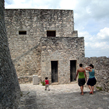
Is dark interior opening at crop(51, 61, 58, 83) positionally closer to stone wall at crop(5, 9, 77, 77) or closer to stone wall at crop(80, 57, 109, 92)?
stone wall at crop(5, 9, 77, 77)

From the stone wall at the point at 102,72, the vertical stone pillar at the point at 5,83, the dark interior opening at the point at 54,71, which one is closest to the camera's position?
the vertical stone pillar at the point at 5,83

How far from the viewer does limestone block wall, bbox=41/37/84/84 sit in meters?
10.3

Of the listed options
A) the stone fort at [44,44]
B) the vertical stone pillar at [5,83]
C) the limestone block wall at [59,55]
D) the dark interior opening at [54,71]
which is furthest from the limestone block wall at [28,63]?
the vertical stone pillar at [5,83]

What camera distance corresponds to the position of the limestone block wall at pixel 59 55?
404 inches

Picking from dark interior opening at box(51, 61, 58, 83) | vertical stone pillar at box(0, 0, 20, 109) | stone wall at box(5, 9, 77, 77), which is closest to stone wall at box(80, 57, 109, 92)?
dark interior opening at box(51, 61, 58, 83)

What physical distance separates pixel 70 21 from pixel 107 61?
24.8ft

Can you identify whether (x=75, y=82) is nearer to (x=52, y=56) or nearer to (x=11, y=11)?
(x=52, y=56)

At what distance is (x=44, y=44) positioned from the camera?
33.9ft

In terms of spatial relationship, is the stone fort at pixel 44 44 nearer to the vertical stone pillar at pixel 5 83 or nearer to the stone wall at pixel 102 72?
the stone wall at pixel 102 72

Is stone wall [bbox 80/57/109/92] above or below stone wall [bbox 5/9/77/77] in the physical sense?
below

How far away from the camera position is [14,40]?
41.2 ft

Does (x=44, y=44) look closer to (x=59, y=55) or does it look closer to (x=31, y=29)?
(x=59, y=55)

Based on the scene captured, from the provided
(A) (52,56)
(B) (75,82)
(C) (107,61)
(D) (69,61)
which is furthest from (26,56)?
(C) (107,61)

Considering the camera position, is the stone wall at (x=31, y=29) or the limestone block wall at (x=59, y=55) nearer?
the limestone block wall at (x=59, y=55)
